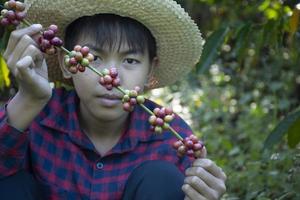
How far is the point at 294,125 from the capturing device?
1891 mm

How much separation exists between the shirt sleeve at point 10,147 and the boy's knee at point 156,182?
0.29 meters

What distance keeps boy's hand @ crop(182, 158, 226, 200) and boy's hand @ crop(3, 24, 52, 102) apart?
393mm

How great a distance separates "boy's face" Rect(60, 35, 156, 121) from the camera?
1788 millimetres

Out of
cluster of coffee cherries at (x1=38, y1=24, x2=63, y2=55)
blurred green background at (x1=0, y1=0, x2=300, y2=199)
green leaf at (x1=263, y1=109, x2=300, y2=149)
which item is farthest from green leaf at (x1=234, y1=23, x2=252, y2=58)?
cluster of coffee cherries at (x1=38, y1=24, x2=63, y2=55)

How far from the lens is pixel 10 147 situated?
171 centimetres

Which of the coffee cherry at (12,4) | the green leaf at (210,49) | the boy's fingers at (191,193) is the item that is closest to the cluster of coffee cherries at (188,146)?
the boy's fingers at (191,193)

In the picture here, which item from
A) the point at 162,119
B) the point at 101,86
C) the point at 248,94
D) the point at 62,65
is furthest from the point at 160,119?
the point at 248,94

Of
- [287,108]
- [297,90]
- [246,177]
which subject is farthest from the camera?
[297,90]

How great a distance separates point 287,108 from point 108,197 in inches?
72.1

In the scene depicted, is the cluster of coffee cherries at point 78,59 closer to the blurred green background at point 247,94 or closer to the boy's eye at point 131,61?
the boy's eye at point 131,61

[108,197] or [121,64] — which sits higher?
[121,64]

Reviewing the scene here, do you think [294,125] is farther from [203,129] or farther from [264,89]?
[264,89]

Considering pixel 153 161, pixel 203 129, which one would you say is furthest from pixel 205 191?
pixel 203 129

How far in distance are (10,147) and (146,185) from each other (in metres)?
0.35
